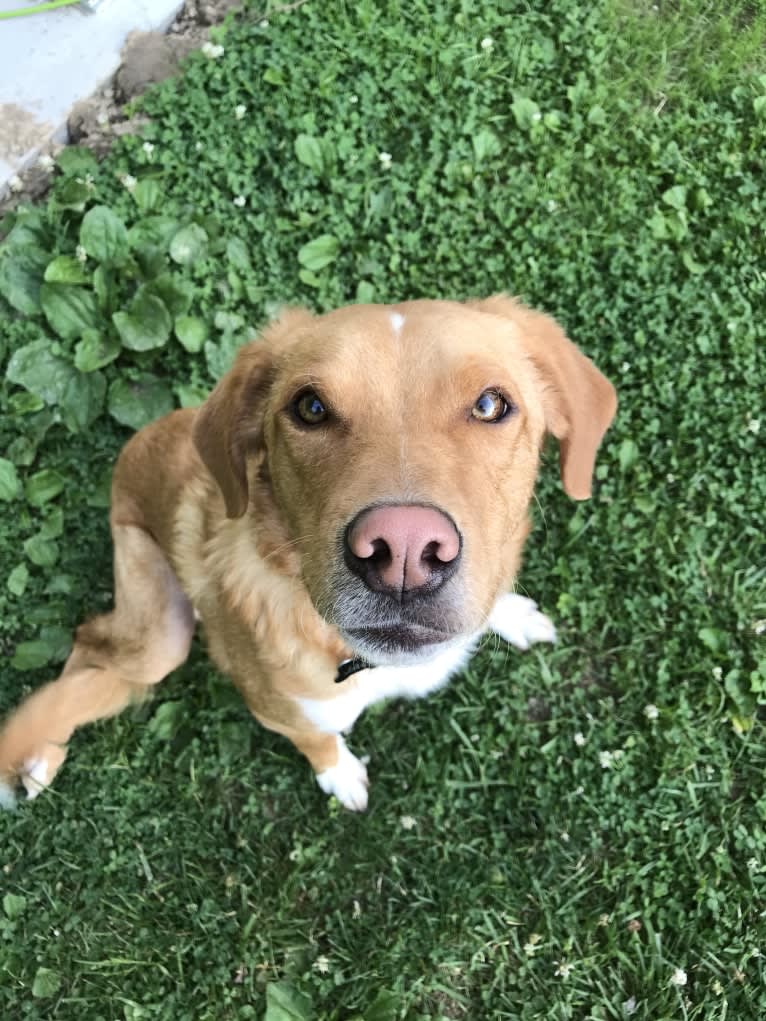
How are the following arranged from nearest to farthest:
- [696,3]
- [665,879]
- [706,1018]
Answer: [706,1018] < [665,879] < [696,3]

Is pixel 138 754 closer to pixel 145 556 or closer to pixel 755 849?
pixel 145 556

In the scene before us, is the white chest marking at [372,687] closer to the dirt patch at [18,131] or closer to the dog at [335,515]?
the dog at [335,515]

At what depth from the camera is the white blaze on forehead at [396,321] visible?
8.79ft

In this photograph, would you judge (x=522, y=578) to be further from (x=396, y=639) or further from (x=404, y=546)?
(x=404, y=546)

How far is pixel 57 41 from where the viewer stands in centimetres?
482

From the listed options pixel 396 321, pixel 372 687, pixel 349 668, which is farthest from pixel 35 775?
pixel 396 321

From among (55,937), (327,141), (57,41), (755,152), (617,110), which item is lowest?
(55,937)

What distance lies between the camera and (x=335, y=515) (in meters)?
2.36

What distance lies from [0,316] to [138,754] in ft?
8.33

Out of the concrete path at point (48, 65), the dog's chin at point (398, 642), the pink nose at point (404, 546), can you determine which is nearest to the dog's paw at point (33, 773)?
the dog's chin at point (398, 642)

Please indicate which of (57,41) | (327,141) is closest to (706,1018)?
(327,141)

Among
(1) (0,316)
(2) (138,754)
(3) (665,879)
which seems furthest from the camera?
(1) (0,316)

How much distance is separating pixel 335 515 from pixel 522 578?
2.16 m

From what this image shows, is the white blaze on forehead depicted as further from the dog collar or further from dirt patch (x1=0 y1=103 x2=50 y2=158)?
dirt patch (x1=0 y1=103 x2=50 y2=158)
